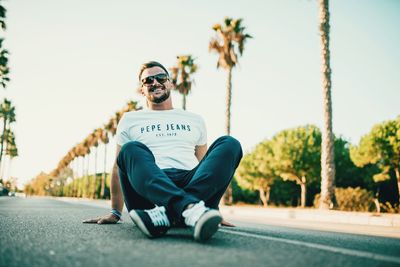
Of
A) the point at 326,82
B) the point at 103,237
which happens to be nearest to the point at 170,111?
the point at 103,237

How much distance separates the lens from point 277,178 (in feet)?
159

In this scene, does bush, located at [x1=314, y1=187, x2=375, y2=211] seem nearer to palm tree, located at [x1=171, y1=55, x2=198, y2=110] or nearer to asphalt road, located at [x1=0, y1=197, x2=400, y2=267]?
palm tree, located at [x1=171, y1=55, x2=198, y2=110]

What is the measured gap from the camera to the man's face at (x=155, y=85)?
3305mm

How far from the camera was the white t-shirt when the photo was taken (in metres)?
2.94

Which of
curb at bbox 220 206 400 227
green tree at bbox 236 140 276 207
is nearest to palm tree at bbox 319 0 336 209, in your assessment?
curb at bbox 220 206 400 227

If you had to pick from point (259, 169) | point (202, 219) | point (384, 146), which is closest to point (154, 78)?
point (202, 219)

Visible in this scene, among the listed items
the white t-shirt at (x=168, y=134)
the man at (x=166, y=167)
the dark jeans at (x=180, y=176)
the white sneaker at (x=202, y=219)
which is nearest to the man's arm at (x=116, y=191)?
the man at (x=166, y=167)

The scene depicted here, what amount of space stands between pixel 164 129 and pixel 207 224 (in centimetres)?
125

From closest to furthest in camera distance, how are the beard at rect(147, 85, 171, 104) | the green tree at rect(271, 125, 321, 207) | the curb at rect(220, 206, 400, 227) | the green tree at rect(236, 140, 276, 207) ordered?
the beard at rect(147, 85, 171, 104) → the curb at rect(220, 206, 400, 227) → the green tree at rect(271, 125, 321, 207) → the green tree at rect(236, 140, 276, 207)

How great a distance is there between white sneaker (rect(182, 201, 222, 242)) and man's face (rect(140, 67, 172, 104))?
1.46 meters

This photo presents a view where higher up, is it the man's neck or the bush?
the man's neck

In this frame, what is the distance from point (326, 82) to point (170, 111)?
468 inches

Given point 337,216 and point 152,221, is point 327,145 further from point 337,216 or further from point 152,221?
point 152,221

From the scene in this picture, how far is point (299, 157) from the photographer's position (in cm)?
4162
